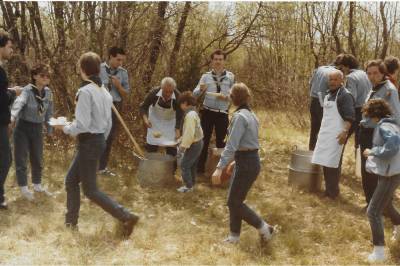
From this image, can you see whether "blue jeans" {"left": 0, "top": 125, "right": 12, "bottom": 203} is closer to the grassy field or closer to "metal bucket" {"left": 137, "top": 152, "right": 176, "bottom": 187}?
the grassy field

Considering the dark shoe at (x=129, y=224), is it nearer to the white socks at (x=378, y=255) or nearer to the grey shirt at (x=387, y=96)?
the white socks at (x=378, y=255)

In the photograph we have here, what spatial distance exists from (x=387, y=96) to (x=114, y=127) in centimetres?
369

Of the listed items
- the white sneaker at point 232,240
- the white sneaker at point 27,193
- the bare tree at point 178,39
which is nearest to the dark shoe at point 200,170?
the bare tree at point 178,39

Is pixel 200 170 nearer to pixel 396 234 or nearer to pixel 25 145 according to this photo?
pixel 25 145

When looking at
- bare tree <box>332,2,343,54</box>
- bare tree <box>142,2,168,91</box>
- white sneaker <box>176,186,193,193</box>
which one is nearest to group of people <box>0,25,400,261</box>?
white sneaker <box>176,186,193,193</box>

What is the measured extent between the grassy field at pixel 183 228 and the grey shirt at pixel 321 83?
1.40m

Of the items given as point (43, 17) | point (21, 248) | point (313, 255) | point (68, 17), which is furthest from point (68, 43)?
point (313, 255)

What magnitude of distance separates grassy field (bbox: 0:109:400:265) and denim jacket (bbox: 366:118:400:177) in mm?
865

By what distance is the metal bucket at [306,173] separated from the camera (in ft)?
21.1

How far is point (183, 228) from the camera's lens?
5.06 m

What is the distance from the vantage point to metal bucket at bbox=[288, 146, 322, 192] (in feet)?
21.1

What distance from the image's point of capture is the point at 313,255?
4484 millimetres

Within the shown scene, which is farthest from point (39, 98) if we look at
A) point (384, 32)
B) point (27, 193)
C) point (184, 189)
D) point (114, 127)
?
point (384, 32)

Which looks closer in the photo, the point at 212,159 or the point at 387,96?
the point at 387,96
